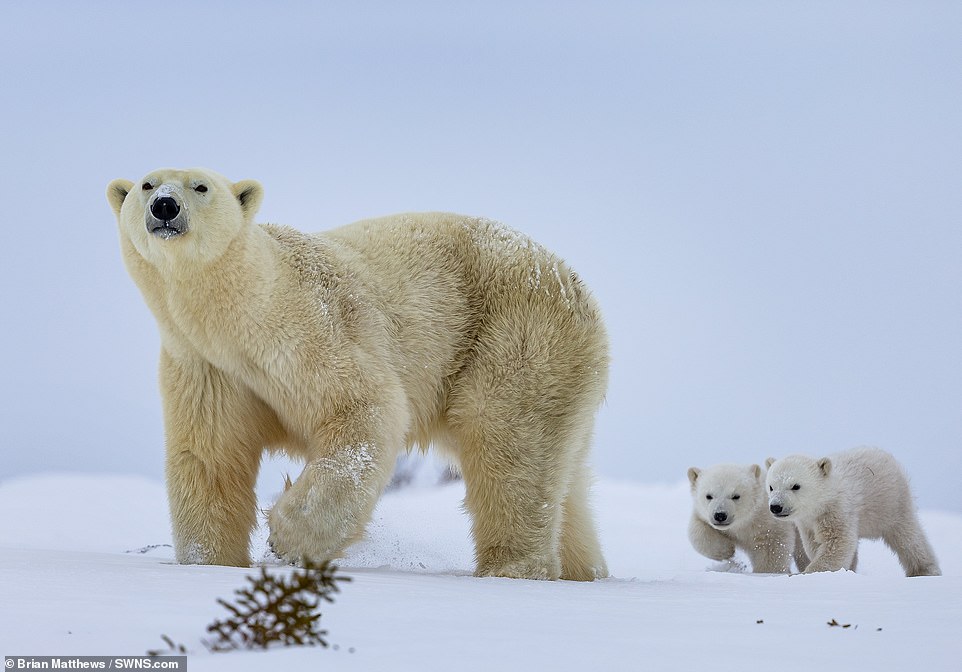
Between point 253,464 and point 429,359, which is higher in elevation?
point 429,359

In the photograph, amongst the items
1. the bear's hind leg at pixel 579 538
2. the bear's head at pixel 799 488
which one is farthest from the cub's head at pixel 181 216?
the bear's head at pixel 799 488

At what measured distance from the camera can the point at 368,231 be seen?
18.0ft

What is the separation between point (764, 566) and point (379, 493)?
4.63 meters

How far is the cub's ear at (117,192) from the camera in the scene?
4844 millimetres

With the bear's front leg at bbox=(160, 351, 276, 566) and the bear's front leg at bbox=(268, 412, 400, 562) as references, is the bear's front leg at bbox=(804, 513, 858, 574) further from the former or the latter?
the bear's front leg at bbox=(160, 351, 276, 566)

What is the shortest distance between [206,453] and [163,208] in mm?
1164

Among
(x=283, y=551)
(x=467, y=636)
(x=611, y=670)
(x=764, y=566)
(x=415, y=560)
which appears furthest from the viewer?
(x=764, y=566)

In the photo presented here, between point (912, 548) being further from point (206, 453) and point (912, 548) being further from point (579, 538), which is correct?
point (206, 453)

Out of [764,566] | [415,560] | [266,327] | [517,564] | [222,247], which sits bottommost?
[764,566]

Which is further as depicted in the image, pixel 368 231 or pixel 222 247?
pixel 368 231

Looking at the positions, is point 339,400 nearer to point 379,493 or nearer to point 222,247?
point 379,493

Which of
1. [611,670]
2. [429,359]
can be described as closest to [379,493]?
[429,359]

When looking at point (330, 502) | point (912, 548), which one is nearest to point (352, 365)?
point (330, 502)

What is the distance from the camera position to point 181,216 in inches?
177
